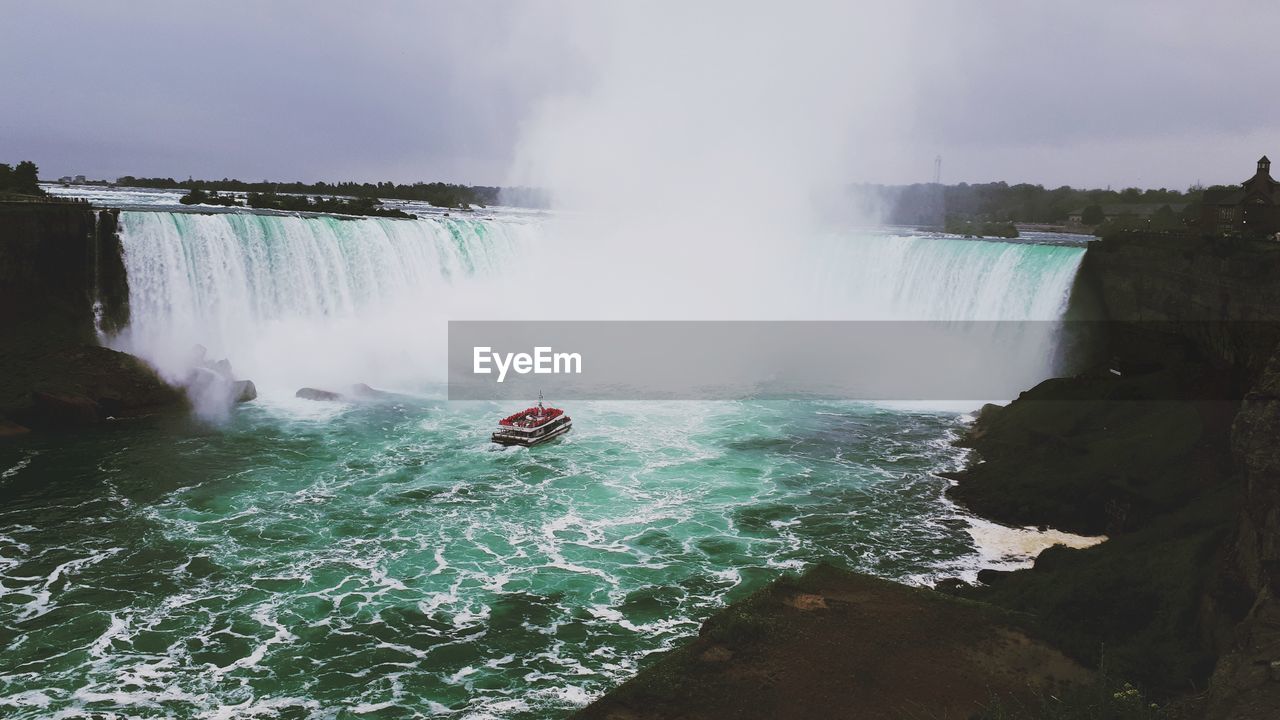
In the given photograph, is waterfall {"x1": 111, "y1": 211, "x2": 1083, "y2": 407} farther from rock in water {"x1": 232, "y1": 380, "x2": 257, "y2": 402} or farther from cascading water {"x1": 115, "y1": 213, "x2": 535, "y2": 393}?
rock in water {"x1": 232, "y1": 380, "x2": 257, "y2": 402}

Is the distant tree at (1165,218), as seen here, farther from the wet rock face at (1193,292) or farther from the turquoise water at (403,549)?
the turquoise water at (403,549)

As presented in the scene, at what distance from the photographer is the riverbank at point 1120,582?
10.6 meters

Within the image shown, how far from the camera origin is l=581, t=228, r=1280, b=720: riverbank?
1058cm

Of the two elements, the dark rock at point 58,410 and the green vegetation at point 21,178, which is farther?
the green vegetation at point 21,178

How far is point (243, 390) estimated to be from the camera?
97.5 ft

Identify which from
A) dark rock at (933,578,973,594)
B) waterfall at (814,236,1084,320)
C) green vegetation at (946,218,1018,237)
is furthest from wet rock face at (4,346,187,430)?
green vegetation at (946,218,1018,237)

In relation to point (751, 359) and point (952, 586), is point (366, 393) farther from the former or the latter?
point (952, 586)

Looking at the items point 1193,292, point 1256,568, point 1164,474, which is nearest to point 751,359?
point 1193,292

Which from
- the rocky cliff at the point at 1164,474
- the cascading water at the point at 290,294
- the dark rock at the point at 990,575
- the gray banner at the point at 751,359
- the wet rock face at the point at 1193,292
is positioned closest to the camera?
the rocky cliff at the point at 1164,474

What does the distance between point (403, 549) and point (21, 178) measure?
41589mm

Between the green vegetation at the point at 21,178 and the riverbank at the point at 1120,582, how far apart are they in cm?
4525

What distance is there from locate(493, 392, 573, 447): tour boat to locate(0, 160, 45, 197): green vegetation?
1243 inches

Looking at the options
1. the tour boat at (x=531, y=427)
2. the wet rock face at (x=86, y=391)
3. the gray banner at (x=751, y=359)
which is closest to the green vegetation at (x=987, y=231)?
the gray banner at (x=751, y=359)

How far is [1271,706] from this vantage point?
27.2 ft
